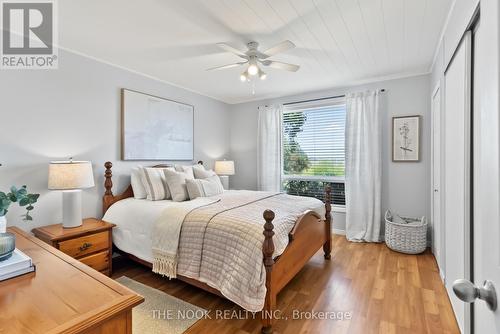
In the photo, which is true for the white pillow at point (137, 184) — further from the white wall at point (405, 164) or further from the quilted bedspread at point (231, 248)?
the white wall at point (405, 164)

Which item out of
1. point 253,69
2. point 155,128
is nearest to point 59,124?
point 155,128

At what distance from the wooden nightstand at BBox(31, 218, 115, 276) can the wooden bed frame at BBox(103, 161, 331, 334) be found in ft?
1.02

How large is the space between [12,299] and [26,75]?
A: 2440 millimetres

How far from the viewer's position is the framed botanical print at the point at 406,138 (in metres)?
3.45

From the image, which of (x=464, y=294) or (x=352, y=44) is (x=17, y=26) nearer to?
(x=352, y=44)

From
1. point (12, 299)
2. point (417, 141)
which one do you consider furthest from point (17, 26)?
point (417, 141)

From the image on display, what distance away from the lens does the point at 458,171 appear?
70.1 inches

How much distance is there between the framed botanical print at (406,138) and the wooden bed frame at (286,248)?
139 cm

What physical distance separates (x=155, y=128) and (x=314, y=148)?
2693 millimetres

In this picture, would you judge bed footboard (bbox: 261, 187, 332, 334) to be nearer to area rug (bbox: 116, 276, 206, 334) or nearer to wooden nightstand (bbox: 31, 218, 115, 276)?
area rug (bbox: 116, 276, 206, 334)

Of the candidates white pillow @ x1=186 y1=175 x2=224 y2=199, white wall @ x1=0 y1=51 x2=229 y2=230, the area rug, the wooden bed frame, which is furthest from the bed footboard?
white wall @ x1=0 y1=51 x2=229 y2=230

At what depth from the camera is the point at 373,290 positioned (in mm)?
2357

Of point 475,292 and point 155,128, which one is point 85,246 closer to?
point 155,128

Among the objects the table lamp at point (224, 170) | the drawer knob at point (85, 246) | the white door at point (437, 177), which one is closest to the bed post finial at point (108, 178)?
the drawer knob at point (85, 246)
